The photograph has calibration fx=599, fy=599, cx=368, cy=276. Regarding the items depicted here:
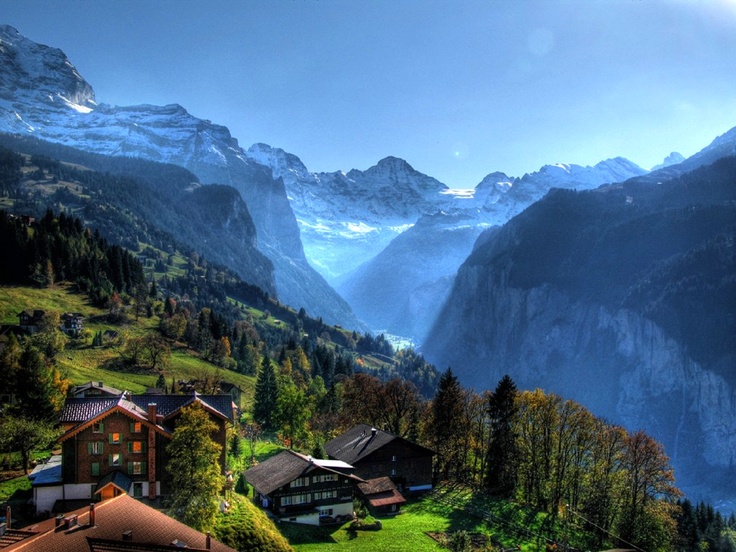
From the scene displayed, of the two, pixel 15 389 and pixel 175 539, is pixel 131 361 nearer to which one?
pixel 15 389

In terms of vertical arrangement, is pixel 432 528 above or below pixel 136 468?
below

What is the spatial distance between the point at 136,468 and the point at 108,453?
Answer: 8.51ft

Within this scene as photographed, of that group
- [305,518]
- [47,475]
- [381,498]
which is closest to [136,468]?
[47,475]

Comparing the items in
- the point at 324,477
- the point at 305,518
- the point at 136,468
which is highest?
the point at 136,468

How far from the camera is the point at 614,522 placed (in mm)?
68062

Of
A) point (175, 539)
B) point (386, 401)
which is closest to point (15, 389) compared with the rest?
point (175, 539)

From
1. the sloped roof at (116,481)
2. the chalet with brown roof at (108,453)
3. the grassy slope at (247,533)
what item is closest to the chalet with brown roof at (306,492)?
the grassy slope at (247,533)

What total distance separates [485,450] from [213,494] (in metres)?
49.8

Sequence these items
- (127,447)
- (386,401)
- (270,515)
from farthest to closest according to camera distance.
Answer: (386,401) < (270,515) < (127,447)

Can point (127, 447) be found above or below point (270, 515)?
above

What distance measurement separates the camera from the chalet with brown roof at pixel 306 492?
5900 cm

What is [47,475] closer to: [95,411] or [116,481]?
[95,411]

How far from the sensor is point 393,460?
75.9 m

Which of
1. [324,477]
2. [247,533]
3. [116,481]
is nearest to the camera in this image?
[247,533]
